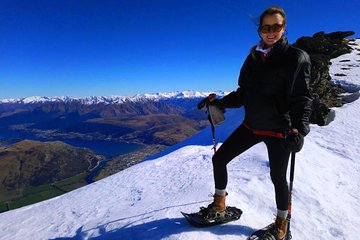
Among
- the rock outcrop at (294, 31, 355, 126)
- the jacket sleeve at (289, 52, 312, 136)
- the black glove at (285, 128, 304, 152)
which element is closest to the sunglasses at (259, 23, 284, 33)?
the jacket sleeve at (289, 52, 312, 136)

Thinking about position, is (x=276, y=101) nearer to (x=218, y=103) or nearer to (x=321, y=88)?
(x=218, y=103)

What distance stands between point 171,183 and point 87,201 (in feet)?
9.03

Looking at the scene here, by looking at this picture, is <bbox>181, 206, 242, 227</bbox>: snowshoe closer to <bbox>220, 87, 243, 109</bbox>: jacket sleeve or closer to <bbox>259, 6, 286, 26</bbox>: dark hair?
<bbox>220, 87, 243, 109</bbox>: jacket sleeve

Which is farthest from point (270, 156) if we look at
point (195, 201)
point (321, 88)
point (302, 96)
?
point (321, 88)

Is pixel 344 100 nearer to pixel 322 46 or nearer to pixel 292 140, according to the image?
pixel 322 46

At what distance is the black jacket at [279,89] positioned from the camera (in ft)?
13.6

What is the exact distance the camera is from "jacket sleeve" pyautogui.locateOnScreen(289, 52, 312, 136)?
4141 mm

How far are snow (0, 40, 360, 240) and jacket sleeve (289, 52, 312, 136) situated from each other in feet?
7.98

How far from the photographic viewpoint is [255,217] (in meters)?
5.93

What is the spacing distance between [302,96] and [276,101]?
413mm

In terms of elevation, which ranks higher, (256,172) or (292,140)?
(292,140)

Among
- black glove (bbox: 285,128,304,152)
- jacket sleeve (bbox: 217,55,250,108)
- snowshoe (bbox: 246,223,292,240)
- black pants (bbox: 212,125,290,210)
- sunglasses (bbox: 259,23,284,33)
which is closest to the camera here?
black glove (bbox: 285,128,304,152)

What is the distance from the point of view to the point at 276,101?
4.48m

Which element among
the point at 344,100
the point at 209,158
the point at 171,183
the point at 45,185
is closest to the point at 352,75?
the point at 344,100
